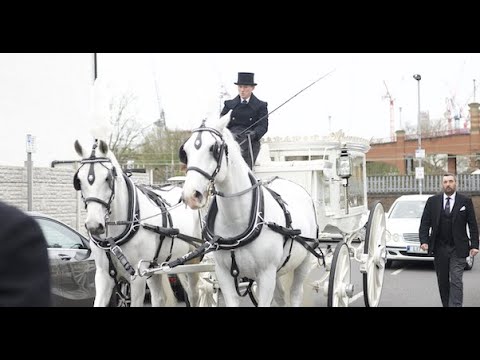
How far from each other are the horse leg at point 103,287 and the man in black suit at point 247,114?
1.65 m

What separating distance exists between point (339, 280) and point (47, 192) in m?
9.70

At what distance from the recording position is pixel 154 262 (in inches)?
227

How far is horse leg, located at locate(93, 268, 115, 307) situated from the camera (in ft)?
17.6

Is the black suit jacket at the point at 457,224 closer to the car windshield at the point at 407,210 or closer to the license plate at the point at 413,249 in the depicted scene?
the license plate at the point at 413,249

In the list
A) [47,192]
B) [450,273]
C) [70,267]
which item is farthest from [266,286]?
[47,192]

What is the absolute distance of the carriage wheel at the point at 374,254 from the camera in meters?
7.04

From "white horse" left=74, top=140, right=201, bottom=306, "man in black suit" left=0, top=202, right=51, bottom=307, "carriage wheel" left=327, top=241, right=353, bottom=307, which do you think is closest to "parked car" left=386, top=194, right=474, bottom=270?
"carriage wheel" left=327, top=241, right=353, bottom=307

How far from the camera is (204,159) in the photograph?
14.7 feet

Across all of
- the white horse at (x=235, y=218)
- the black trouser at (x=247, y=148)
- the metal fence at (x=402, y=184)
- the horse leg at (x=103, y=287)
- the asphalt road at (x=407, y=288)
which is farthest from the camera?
the metal fence at (x=402, y=184)

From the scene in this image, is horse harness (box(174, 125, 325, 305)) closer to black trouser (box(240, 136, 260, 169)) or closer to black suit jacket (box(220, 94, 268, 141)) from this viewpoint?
black trouser (box(240, 136, 260, 169))

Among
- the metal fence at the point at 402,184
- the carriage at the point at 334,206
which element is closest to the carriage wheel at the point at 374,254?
the carriage at the point at 334,206

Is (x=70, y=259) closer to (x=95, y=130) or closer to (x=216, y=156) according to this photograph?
(x=95, y=130)

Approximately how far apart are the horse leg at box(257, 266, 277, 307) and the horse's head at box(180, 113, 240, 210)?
0.84 meters
